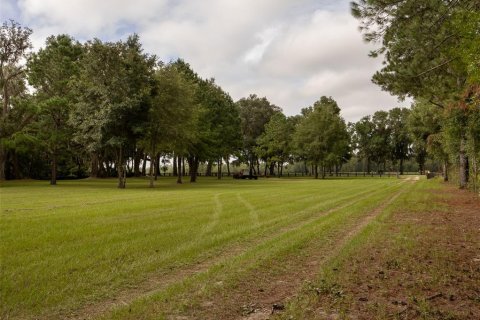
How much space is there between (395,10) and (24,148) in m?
36.3

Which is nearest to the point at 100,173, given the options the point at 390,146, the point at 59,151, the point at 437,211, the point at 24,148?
the point at 59,151

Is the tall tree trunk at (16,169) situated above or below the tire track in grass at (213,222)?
above

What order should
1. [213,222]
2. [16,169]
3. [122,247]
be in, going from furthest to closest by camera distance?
[16,169] → [213,222] → [122,247]

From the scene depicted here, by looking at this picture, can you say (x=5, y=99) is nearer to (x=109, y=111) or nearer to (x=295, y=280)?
(x=109, y=111)

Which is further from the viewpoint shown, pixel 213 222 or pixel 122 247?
pixel 213 222

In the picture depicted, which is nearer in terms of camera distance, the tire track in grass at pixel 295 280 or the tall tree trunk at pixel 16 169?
the tire track in grass at pixel 295 280

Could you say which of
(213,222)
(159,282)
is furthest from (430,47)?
(159,282)

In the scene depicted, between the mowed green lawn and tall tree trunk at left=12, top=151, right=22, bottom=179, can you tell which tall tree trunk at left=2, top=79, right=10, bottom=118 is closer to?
tall tree trunk at left=12, top=151, right=22, bottom=179

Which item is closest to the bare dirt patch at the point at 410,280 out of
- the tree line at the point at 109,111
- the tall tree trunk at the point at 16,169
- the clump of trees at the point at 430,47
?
the clump of trees at the point at 430,47

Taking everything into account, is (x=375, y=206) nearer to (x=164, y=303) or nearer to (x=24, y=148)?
(x=164, y=303)

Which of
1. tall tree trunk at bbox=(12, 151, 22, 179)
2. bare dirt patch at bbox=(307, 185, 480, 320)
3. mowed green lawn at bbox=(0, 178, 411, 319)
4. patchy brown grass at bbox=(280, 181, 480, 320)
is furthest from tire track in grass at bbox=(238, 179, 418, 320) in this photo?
tall tree trunk at bbox=(12, 151, 22, 179)

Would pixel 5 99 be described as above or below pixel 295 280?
above

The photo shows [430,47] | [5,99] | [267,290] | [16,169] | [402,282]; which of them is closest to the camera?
[267,290]

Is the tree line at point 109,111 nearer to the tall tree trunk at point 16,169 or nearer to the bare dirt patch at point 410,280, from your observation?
the tall tree trunk at point 16,169
